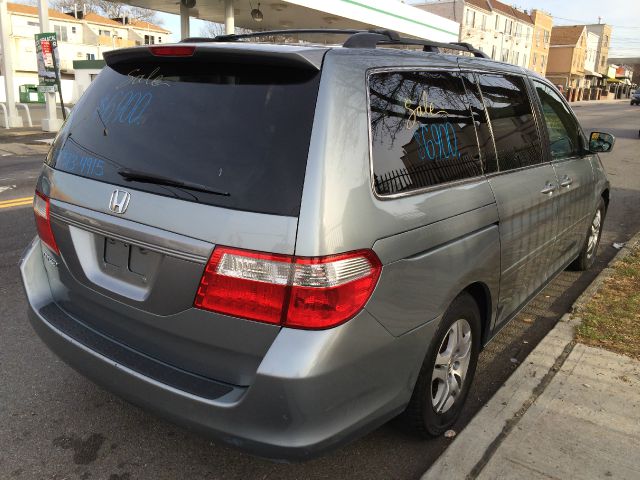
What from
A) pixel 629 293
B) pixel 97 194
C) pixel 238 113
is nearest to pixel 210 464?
pixel 97 194

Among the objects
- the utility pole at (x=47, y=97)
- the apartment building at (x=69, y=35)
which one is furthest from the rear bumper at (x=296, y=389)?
the apartment building at (x=69, y=35)

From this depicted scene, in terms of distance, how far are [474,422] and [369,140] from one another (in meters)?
1.64

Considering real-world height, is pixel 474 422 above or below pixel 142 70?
below

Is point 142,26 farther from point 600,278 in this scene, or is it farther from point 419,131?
point 419,131

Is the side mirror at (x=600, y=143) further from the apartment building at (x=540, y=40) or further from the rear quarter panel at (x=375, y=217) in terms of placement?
the apartment building at (x=540, y=40)

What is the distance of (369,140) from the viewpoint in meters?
2.14

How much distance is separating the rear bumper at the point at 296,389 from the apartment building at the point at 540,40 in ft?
254

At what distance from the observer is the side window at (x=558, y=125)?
3.88m

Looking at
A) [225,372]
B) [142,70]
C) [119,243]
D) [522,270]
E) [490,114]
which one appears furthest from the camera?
[522,270]

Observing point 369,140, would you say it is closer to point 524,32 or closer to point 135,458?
point 135,458

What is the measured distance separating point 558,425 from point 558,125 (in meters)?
2.24

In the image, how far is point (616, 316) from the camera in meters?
4.21

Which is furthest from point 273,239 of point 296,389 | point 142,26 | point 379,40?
point 142,26

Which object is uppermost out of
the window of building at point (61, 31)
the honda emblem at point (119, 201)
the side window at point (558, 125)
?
the window of building at point (61, 31)
